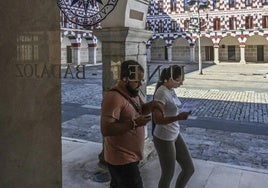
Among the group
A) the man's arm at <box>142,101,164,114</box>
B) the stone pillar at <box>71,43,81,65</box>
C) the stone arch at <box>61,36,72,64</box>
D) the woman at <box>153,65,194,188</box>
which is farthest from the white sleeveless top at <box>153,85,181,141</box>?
the stone arch at <box>61,36,72,64</box>

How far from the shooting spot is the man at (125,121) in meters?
2.50

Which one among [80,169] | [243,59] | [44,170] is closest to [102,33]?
[80,169]

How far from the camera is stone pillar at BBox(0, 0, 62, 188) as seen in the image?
1.69 m

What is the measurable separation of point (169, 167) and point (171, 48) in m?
36.6

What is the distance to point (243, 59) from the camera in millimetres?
34188

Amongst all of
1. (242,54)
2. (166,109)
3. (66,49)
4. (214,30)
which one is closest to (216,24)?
(214,30)

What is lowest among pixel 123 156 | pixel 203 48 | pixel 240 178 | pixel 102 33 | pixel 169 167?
pixel 240 178

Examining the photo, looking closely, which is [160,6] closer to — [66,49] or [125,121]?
[66,49]

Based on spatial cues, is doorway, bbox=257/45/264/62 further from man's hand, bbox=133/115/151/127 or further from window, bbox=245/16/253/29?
man's hand, bbox=133/115/151/127

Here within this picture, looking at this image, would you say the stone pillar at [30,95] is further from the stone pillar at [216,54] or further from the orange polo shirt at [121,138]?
the stone pillar at [216,54]

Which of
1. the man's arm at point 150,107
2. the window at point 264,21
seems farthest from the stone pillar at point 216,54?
the man's arm at point 150,107

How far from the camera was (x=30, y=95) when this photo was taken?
179cm

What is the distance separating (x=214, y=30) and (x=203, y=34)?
1294mm

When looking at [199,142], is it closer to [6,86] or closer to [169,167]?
[169,167]
